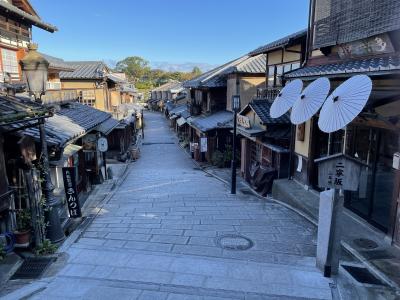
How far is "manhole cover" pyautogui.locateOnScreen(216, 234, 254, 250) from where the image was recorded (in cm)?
823

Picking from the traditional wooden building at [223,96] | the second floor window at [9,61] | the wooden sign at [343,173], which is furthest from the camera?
the traditional wooden building at [223,96]

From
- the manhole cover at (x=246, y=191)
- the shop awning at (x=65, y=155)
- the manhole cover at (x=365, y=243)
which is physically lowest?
the manhole cover at (x=246, y=191)

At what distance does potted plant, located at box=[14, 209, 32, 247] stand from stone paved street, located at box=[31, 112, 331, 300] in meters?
1.08

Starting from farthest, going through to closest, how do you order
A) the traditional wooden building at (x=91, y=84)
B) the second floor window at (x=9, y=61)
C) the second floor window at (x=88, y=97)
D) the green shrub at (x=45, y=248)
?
1. the traditional wooden building at (x=91, y=84)
2. the second floor window at (x=88, y=97)
3. the second floor window at (x=9, y=61)
4. the green shrub at (x=45, y=248)

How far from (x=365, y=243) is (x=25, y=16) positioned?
705 inches

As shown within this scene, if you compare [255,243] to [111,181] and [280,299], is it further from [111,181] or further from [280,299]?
[111,181]

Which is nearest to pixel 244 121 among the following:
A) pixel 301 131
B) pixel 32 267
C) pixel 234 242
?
pixel 301 131

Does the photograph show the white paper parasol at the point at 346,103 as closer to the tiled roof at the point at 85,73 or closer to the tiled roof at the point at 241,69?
the tiled roof at the point at 241,69

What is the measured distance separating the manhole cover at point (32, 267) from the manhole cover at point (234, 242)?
4249mm

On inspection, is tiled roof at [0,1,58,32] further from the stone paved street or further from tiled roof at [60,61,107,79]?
tiled roof at [60,61,107,79]

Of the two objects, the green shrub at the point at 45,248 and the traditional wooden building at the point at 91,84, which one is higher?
the traditional wooden building at the point at 91,84

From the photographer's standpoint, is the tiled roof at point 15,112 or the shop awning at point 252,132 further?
the shop awning at point 252,132

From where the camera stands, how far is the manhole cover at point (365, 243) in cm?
776

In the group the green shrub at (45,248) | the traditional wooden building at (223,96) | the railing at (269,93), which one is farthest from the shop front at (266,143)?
the green shrub at (45,248)
